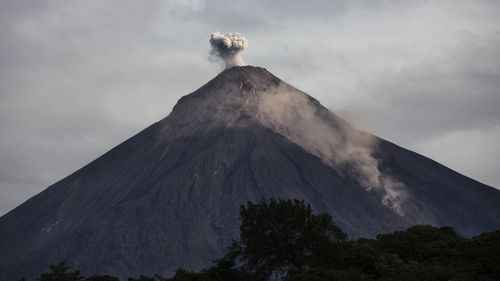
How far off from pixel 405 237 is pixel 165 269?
134m

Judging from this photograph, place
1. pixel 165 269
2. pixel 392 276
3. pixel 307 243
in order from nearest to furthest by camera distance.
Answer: pixel 392 276 → pixel 307 243 → pixel 165 269

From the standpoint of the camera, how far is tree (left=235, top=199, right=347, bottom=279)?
5606 cm

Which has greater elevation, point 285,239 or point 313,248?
point 285,239

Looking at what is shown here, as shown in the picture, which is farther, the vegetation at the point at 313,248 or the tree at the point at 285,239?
the tree at the point at 285,239

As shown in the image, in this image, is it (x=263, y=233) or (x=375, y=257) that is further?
(x=263, y=233)

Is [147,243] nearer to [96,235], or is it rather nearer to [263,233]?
[96,235]

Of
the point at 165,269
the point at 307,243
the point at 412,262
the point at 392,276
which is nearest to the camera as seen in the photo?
the point at 392,276

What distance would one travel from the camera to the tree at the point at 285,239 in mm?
56062

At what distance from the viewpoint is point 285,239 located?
56438 mm

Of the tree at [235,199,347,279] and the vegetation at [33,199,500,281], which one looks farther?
the tree at [235,199,347,279]

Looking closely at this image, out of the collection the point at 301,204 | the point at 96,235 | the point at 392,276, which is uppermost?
the point at 96,235

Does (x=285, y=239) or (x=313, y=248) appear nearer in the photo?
(x=313, y=248)

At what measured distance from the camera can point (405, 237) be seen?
57406 millimetres

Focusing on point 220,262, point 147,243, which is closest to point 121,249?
point 147,243
